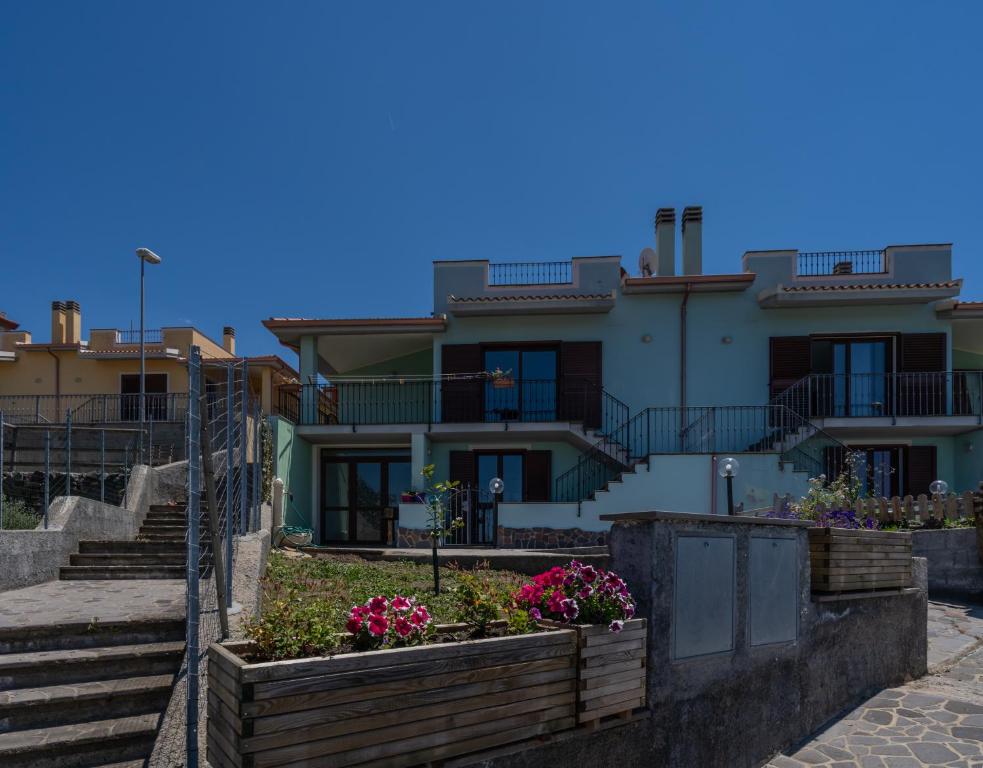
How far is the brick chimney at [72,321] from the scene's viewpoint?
83.3ft

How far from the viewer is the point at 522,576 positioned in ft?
35.2

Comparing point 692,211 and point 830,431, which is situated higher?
point 692,211

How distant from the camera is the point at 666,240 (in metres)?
17.5

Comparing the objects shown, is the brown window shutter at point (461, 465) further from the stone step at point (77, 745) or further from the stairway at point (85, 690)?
the stone step at point (77, 745)

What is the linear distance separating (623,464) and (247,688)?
13.0 meters

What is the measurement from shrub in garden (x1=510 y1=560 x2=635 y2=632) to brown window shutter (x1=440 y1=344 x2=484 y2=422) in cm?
1165

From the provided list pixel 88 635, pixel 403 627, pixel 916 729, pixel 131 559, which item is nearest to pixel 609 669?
pixel 403 627

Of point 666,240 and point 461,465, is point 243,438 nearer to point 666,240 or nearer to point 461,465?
point 461,465

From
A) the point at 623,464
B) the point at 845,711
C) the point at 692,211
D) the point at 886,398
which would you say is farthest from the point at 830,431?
the point at 845,711

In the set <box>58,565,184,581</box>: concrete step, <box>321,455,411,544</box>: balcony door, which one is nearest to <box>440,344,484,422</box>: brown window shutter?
<box>321,455,411,544</box>: balcony door

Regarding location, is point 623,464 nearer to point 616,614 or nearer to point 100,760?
point 616,614

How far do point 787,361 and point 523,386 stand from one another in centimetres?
622

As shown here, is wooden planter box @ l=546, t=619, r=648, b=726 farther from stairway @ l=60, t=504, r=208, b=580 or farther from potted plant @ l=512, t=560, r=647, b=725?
stairway @ l=60, t=504, r=208, b=580

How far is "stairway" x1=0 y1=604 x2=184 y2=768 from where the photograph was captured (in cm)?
426
